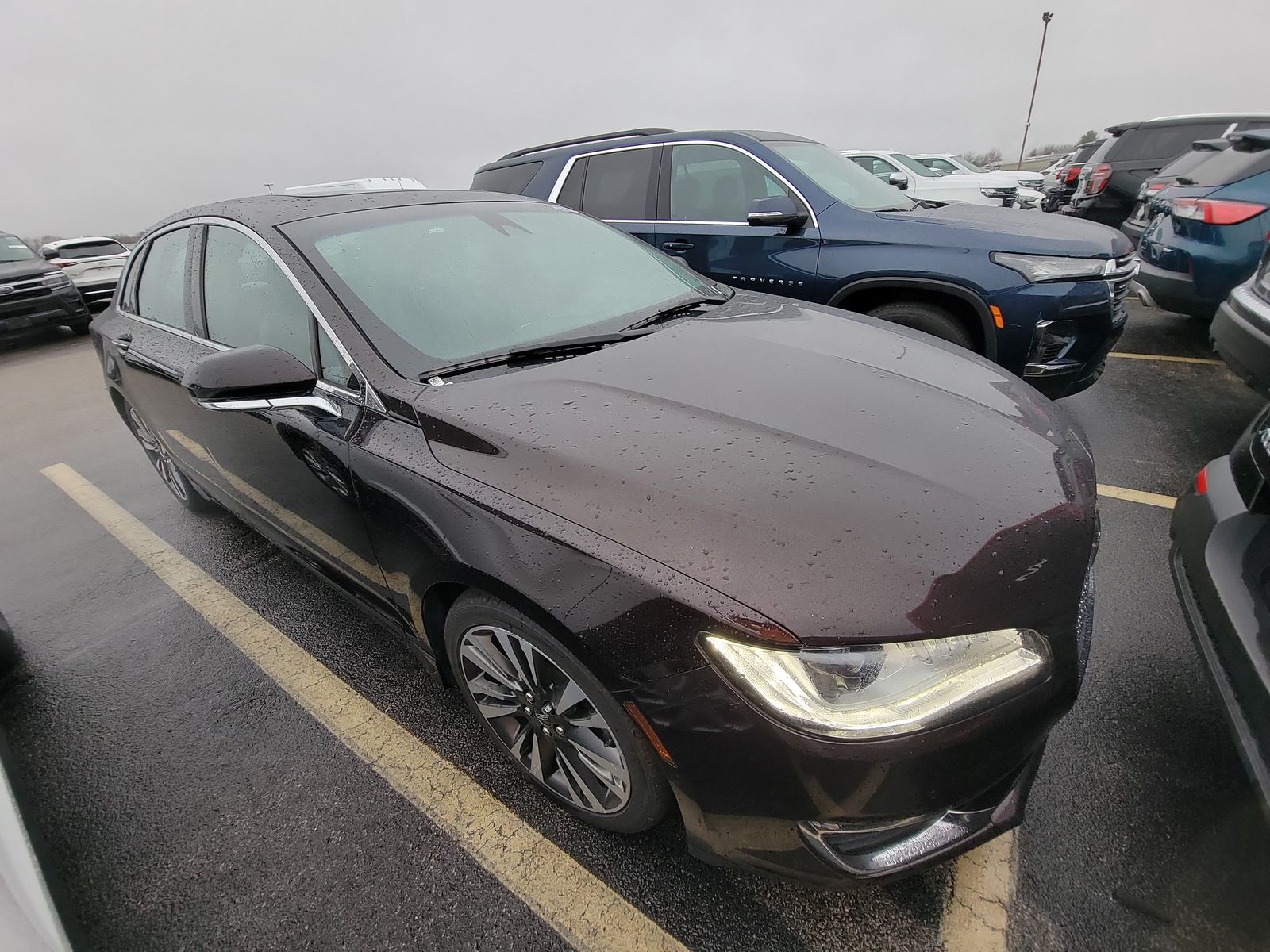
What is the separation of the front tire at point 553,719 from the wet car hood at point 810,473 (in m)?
0.36

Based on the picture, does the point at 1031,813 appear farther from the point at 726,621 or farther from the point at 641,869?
the point at 726,621

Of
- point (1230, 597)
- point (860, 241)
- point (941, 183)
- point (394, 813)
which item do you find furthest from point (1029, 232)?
point (941, 183)

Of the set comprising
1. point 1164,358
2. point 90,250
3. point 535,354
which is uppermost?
point 535,354

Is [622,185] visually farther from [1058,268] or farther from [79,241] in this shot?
[79,241]

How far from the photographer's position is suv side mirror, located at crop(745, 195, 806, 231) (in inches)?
147

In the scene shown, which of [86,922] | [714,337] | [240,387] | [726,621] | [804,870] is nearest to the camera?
[726,621]

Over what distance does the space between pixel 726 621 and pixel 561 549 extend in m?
0.38

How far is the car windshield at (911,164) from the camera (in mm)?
12234

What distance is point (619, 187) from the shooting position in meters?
4.69

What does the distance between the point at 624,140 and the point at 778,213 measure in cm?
178

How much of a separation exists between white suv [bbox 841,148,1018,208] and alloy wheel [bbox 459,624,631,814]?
37.0 ft

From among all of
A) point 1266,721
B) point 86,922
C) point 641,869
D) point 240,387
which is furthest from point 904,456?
point 86,922

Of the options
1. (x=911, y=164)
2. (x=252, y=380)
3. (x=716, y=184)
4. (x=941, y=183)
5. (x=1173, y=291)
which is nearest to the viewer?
(x=252, y=380)

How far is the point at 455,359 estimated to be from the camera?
5.99 ft
